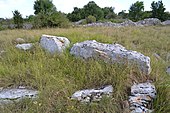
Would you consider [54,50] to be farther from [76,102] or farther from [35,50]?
[76,102]

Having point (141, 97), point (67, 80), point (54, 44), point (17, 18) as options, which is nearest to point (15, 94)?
point (67, 80)

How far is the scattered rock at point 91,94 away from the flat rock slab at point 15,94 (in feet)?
1.79

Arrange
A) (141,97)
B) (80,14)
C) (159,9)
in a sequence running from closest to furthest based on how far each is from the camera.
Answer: (141,97), (159,9), (80,14)

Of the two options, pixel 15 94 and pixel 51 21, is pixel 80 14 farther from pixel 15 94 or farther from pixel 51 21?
pixel 15 94

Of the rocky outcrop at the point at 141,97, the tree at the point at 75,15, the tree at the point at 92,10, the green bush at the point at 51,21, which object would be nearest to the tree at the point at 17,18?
the green bush at the point at 51,21

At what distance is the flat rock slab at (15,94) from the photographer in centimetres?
267

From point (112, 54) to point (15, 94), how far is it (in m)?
1.60

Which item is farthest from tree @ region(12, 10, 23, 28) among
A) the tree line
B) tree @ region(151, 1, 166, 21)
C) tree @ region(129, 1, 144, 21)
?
tree @ region(151, 1, 166, 21)

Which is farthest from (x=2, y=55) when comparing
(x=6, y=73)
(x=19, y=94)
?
(x=19, y=94)

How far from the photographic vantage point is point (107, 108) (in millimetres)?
2359

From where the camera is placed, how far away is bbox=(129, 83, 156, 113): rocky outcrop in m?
2.37

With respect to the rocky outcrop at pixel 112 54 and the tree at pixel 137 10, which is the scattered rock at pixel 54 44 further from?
the tree at pixel 137 10

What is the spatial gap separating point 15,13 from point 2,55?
1858 cm

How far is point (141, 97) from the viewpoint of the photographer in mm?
2520
